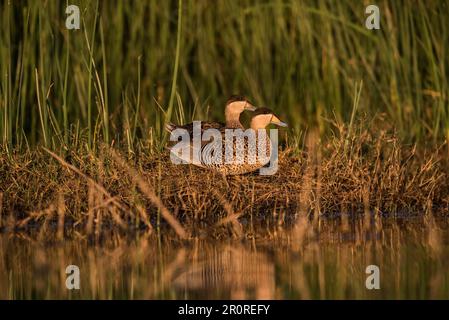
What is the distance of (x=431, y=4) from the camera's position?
8.80 meters

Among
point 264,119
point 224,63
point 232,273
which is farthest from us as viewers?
point 224,63

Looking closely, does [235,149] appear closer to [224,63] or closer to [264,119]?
[264,119]

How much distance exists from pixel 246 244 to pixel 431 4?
11.1 feet

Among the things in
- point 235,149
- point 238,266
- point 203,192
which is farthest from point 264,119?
point 238,266

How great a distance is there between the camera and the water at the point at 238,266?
5.22 m

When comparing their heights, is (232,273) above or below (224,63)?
below

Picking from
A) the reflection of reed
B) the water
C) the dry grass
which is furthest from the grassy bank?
the reflection of reed

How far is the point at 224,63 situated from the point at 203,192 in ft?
11.4

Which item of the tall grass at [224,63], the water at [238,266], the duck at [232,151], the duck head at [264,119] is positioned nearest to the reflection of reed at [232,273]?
the water at [238,266]

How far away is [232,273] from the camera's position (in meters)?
5.61

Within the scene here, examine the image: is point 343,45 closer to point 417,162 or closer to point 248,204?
point 417,162

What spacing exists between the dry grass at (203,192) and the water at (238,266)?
0.91 feet

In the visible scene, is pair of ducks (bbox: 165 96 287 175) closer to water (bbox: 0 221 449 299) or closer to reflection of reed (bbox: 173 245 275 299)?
water (bbox: 0 221 449 299)

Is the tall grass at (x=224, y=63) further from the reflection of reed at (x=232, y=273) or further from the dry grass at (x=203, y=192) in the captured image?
the reflection of reed at (x=232, y=273)
